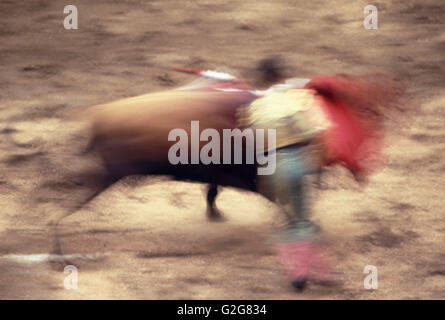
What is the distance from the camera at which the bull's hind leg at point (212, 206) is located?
13.0 feet

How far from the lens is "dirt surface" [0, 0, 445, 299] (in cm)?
345

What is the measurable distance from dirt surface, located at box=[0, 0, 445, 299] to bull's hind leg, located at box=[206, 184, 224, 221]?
0.21ft

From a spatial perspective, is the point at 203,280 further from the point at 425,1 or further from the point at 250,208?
the point at 425,1

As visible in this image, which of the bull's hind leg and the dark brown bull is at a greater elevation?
the dark brown bull

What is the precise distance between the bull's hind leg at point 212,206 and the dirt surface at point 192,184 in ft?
0.21

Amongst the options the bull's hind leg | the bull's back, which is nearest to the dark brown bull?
the bull's back

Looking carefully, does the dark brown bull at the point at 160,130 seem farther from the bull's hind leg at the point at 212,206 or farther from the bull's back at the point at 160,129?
the bull's hind leg at the point at 212,206

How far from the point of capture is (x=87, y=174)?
4.37m

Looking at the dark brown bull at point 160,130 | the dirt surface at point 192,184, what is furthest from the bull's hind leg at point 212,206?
the dark brown bull at point 160,130

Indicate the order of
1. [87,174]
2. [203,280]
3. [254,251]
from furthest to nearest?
[87,174], [254,251], [203,280]

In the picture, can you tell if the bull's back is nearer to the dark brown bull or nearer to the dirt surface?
the dark brown bull

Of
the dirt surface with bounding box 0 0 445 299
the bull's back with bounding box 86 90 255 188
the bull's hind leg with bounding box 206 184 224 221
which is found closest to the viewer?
the bull's back with bounding box 86 90 255 188
